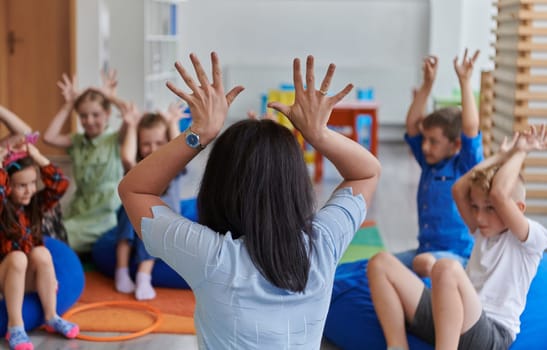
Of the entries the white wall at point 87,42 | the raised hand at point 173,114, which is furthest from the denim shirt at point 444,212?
the white wall at point 87,42

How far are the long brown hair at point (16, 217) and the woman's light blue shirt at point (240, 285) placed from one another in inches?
62.9

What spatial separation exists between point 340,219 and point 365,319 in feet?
4.32

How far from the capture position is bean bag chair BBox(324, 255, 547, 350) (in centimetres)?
276

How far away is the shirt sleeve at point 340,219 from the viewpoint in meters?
1.67

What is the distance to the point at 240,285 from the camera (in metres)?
1.60

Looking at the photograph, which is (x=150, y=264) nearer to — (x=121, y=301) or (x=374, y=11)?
(x=121, y=301)

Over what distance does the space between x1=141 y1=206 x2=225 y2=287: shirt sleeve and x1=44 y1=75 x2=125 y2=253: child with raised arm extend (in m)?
2.58

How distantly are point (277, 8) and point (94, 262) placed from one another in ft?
19.8

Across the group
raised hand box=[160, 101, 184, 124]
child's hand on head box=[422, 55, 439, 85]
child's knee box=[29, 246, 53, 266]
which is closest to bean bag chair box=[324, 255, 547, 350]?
child's hand on head box=[422, 55, 439, 85]

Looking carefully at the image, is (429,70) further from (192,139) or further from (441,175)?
(192,139)

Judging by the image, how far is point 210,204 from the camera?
1657 mm

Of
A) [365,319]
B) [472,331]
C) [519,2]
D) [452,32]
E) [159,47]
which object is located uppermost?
[519,2]

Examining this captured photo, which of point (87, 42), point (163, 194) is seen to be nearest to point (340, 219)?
point (163, 194)

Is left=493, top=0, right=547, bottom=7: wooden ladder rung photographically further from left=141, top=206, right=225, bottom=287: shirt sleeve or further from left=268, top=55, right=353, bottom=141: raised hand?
left=141, top=206, right=225, bottom=287: shirt sleeve
